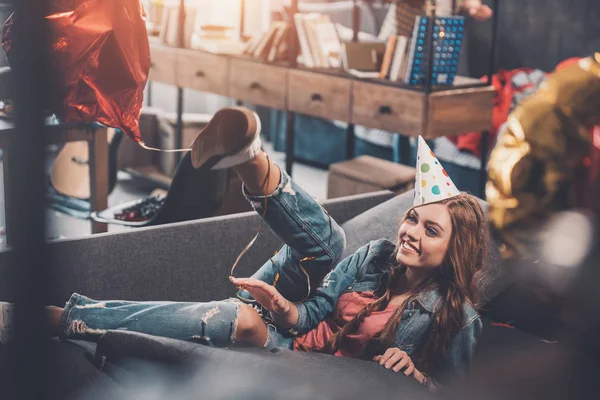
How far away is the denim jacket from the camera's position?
164 cm

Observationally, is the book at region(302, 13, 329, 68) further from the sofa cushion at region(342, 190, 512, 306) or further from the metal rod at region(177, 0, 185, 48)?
the sofa cushion at region(342, 190, 512, 306)

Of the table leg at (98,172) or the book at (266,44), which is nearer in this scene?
the table leg at (98,172)

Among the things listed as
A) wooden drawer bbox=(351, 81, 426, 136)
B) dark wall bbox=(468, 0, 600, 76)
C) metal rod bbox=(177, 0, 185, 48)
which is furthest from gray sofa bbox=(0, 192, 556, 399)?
dark wall bbox=(468, 0, 600, 76)

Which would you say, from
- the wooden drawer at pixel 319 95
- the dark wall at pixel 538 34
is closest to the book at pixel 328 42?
the wooden drawer at pixel 319 95

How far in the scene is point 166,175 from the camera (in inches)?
192

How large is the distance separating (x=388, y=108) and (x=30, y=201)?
314cm

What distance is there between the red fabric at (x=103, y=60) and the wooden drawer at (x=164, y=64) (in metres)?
3.51

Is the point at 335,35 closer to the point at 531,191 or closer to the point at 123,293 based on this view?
the point at 123,293

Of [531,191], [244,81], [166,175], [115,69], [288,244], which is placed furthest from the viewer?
[166,175]

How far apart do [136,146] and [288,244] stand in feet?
11.4

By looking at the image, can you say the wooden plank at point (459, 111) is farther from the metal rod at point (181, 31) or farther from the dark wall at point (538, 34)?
the metal rod at point (181, 31)

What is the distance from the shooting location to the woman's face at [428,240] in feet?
5.66

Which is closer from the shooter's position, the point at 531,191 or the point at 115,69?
the point at 531,191

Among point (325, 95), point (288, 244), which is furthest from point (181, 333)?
point (325, 95)
